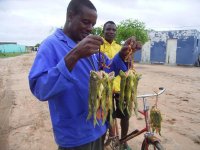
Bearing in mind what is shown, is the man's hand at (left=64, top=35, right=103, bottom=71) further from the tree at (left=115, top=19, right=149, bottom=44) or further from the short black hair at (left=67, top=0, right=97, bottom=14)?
the tree at (left=115, top=19, right=149, bottom=44)

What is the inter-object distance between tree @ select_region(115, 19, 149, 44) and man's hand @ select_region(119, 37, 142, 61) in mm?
22635

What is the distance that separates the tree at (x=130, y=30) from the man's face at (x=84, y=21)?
23.1 metres

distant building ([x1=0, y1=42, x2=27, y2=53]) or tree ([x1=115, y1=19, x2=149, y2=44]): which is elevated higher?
tree ([x1=115, y1=19, x2=149, y2=44])

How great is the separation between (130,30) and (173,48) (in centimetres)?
1093

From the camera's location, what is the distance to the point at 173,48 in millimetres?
34156

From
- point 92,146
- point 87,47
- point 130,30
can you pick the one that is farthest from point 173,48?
point 87,47

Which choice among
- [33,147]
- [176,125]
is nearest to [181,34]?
[176,125]

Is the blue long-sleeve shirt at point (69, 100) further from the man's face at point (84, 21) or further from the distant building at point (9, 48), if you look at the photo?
the distant building at point (9, 48)

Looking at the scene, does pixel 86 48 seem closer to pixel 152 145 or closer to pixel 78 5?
pixel 78 5

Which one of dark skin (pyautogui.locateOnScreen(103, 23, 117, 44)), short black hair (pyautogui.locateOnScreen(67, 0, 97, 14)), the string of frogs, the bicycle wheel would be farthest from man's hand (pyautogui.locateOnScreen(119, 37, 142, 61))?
dark skin (pyautogui.locateOnScreen(103, 23, 117, 44))

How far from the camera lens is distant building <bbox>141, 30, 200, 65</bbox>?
32553 mm

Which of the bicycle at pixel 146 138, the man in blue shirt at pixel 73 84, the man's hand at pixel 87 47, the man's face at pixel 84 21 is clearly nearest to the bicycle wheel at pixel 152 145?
the bicycle at pixel 146 138

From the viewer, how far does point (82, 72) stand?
8.43 ft

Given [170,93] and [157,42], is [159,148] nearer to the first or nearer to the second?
[170,93]
